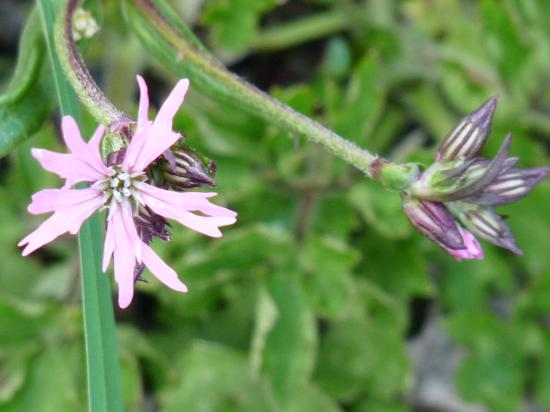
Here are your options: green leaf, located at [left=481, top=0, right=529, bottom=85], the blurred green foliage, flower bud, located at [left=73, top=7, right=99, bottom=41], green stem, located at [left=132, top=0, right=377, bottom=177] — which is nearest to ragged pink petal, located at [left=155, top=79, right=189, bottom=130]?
green stem, located at [left=132, top=0, right=377, bottom=177]

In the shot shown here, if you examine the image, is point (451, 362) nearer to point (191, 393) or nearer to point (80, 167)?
point (191, 393)

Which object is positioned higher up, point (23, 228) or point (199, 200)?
point (23, 228)

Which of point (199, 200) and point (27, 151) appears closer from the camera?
point (199, 200)

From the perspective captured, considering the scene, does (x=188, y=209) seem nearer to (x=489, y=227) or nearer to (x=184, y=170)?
(x=184, y=170)

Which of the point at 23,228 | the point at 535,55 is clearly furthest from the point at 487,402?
the point at 23,228

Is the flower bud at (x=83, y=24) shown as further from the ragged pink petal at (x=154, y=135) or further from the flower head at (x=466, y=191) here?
the flower head at (x=466, y=191)

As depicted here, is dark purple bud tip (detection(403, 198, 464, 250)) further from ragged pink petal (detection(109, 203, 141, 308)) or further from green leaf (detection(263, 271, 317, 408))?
green leaf (detection(263, 271, 317, 408))

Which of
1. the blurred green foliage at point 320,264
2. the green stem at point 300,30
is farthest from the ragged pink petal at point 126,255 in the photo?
the green stem at point 300,30
